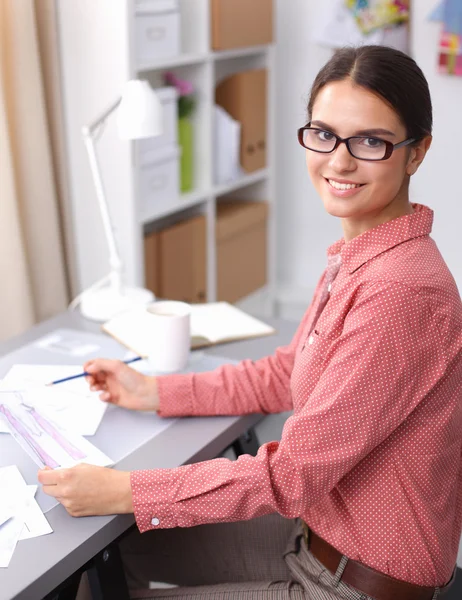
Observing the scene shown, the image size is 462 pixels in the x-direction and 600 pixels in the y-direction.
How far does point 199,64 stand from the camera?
2750 mm

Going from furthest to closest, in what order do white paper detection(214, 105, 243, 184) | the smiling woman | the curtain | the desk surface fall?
1. white paper detection(214, 105, 243, 184)
2. the curtain
3. the smiling woman
4. the desk surface

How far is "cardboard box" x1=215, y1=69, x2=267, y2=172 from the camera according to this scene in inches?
117

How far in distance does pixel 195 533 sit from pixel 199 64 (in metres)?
1.72

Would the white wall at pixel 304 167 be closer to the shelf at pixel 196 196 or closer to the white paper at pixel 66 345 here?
the shelf at pixel 196 196

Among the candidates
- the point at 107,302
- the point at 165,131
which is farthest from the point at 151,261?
the point at 107,302

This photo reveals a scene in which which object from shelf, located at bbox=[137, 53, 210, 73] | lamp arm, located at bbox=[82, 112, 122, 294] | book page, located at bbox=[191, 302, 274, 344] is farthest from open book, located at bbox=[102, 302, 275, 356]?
shelf, located at bbox=[137, 53, 210, 73]

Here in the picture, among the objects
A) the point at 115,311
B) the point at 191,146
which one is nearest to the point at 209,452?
the point at 115,311

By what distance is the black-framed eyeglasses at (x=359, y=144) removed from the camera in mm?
1143

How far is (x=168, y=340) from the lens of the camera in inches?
61.9

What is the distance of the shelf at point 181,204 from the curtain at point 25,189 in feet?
0.93

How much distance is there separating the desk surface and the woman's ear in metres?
0.53

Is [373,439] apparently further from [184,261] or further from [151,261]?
[184,261]

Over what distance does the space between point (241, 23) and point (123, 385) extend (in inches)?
69.0

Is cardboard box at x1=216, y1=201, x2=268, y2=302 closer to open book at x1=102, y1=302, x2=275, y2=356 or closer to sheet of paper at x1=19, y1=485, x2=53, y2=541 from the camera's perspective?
open book at x1=102, y1=302, x2=275, y2=356
